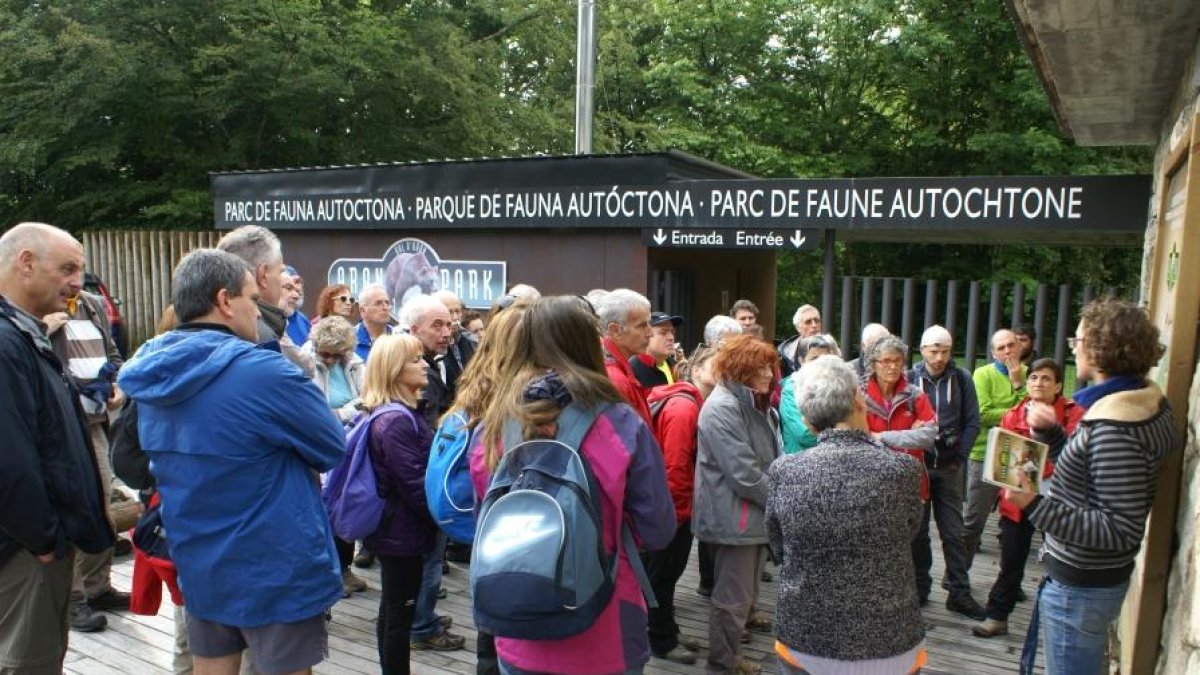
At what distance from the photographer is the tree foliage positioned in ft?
48.7

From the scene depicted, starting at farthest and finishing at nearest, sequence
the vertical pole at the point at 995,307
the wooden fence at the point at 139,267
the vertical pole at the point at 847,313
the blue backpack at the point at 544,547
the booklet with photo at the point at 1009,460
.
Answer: the wooden fence at the point at 139,267
the vertical pole at the point at 847,313
the vertical pole at the point at 995,307
the booklet with photo at the point at 1009,460
the blue backpack at the point at 544,547

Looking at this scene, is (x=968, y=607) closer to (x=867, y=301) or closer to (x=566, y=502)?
(x=867, y=301)

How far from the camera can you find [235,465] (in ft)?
9.05

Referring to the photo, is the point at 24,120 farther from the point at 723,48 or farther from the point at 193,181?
the point at 723,48

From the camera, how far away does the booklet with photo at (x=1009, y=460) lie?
2.92 metres

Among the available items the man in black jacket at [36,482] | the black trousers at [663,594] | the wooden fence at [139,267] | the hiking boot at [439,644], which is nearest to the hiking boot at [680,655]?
the black trousers at [663,594]

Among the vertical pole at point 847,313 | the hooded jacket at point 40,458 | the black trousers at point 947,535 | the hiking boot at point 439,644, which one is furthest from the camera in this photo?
the vertical pole at point 847,313

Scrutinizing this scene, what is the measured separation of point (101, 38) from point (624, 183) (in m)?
10.6

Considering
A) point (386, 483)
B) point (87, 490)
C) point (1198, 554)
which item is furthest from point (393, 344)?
point (1198, 554)

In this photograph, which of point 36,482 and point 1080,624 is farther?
point 1080,624

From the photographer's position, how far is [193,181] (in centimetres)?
1625

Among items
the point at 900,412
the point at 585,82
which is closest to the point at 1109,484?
the point at 900,412

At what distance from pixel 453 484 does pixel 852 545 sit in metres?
1.49

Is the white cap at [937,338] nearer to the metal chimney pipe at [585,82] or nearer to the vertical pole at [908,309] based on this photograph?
the vertical pole at [908,309]
